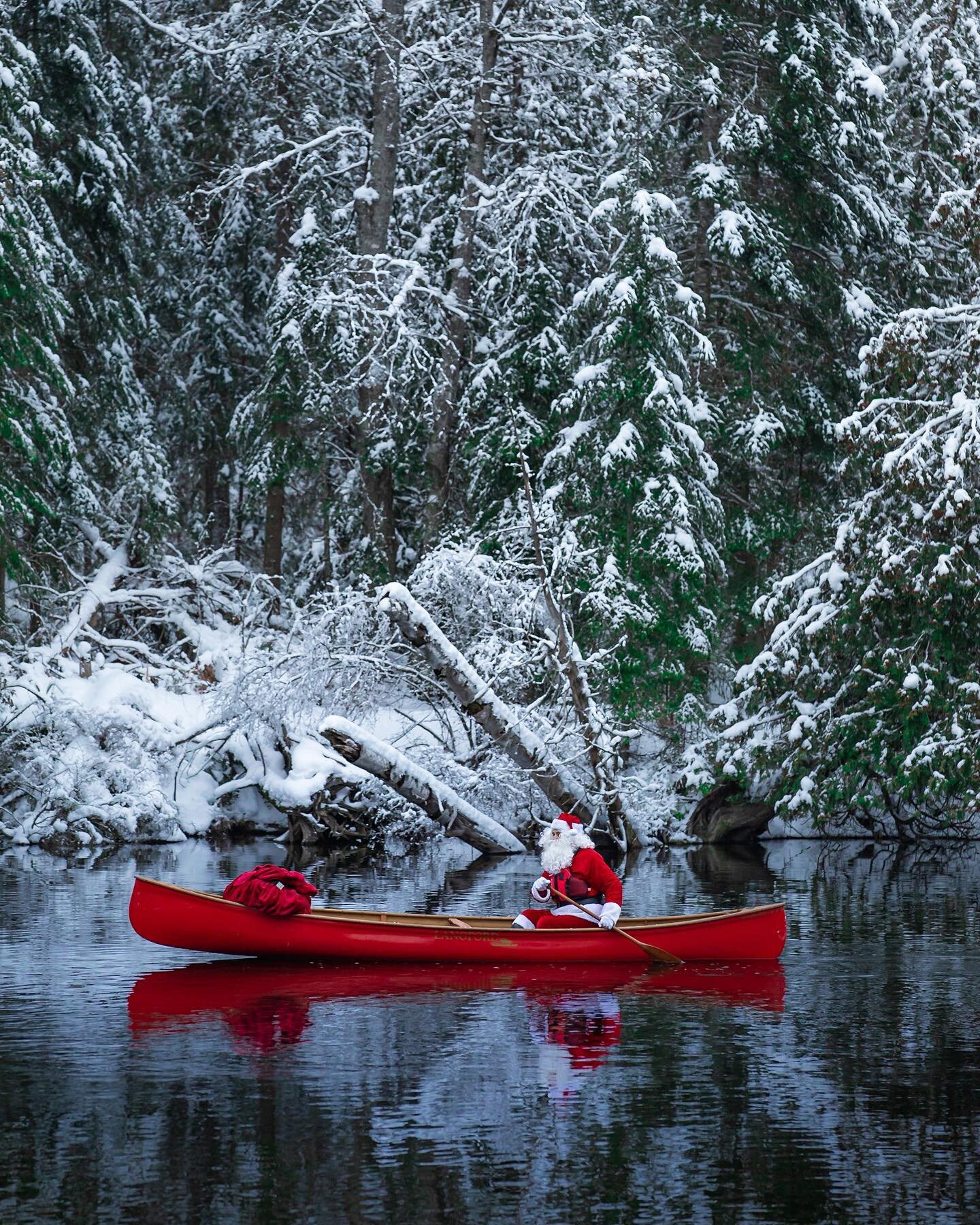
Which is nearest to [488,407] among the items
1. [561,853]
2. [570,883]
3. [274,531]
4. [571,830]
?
[274,531]

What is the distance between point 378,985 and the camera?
1387cm

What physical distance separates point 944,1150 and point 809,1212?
140 cm

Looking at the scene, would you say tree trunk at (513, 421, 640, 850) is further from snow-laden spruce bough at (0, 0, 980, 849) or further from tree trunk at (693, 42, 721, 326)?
tree trunk at (693, 42, 721, 326)

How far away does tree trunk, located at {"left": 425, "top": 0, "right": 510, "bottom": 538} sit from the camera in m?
30.8

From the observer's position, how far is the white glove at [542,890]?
14711 millimetres

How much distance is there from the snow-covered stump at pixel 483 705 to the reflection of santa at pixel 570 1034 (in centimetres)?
1032

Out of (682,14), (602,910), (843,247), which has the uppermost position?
(682,14)

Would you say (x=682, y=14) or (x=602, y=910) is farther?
(x=682, y=14)

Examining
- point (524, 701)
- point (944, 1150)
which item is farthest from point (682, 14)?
point (944, 1150)

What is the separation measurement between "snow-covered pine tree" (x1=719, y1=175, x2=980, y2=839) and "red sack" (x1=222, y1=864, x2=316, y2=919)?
928cm

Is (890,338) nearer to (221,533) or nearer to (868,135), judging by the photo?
(868,135)

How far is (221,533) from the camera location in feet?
127

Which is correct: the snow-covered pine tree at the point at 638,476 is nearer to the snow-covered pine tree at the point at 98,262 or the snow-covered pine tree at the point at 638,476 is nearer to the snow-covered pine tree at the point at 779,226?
the snow-covered pine tree at the point at 779,226

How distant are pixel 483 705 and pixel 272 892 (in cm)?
1009
